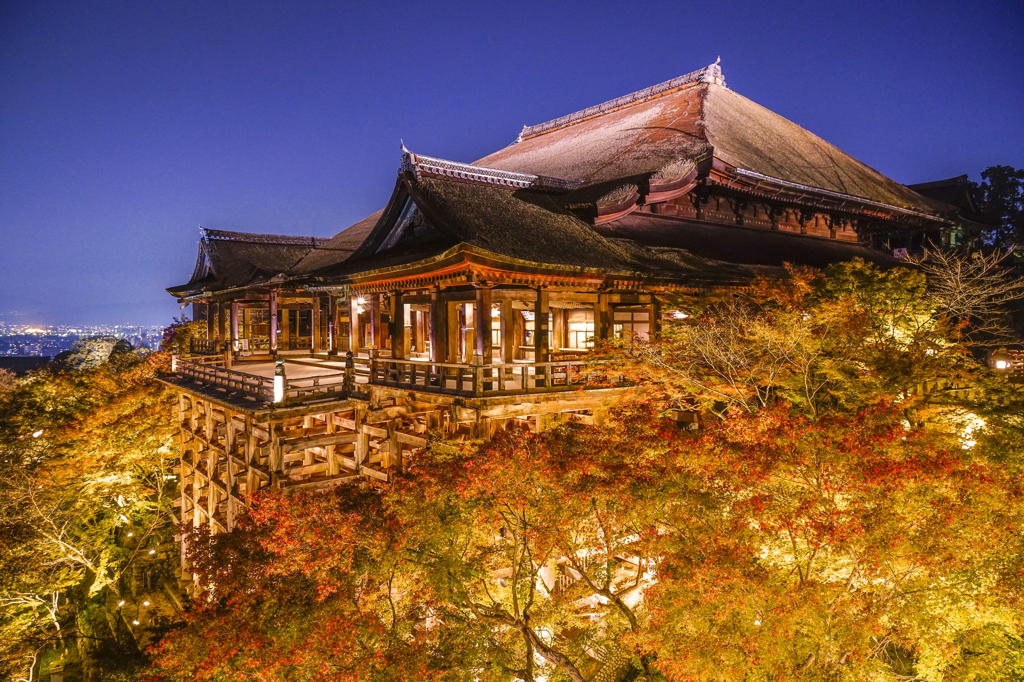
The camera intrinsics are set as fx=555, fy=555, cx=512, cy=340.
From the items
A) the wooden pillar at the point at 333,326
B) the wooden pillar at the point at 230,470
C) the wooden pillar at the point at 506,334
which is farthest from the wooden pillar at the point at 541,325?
the wooden pillar at the point at 333,326

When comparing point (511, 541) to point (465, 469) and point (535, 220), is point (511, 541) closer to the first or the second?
point (465, 469)

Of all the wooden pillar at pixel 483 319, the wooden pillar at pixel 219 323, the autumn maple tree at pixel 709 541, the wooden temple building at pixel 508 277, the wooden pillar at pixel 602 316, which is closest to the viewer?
the autumn maple tree at pixel 709 541

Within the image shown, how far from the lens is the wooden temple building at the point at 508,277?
14.2 m

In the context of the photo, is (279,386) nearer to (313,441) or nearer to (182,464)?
(313,441)

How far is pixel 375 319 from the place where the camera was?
20266 mm

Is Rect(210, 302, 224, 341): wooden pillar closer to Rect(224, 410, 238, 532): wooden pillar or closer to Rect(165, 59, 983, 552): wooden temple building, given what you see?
Rect(165, 59, 983, 552): wooden temple building

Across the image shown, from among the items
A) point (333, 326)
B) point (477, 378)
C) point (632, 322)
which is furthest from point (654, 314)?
point (333, 326)

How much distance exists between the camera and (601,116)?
33.4 m

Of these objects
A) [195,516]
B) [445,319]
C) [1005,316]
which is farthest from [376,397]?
[1005,316]

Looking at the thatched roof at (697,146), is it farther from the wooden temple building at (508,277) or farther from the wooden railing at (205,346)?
the wooden railing at (205,346)

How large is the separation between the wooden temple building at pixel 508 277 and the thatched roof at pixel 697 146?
14 centimetres

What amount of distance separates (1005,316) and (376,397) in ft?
82.0

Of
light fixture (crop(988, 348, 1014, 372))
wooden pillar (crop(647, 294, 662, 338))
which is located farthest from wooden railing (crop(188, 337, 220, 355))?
light fixture (crop(988, 348, 1014, 372))

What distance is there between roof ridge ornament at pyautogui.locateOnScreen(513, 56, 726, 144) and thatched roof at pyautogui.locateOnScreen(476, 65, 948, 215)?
82 millimetres
